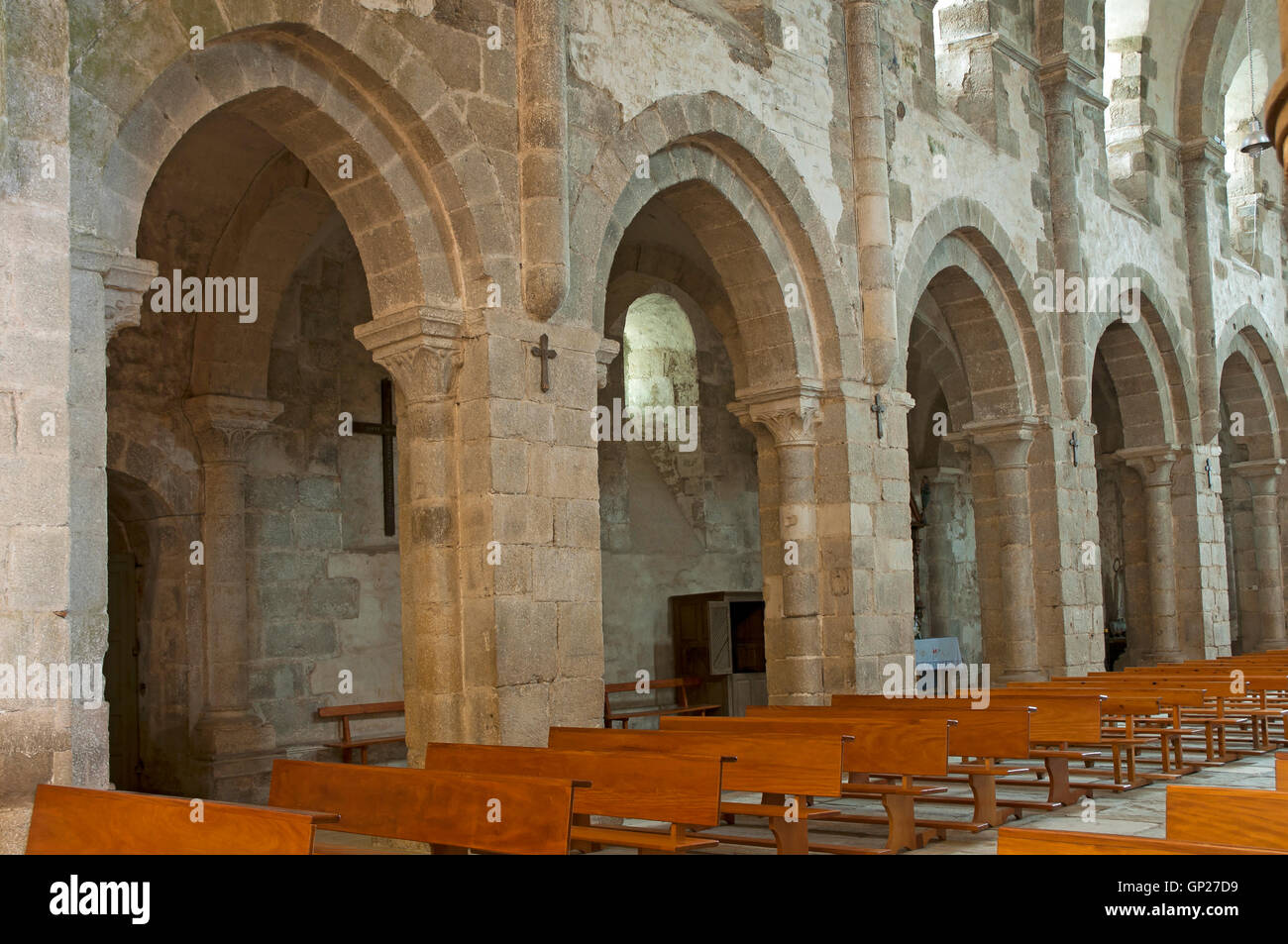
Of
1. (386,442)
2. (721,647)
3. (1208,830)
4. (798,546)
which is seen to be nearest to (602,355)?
(798,546)

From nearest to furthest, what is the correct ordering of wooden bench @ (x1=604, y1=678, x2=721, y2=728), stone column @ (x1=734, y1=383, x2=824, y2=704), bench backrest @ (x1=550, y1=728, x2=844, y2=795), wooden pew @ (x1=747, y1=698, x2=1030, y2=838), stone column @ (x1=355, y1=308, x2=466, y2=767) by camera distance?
bench backrest @ (x1=550, y1=728, x2=844, y2=795) < wooden pew @ (x1=747, y1=698, x2=1030, y2=838) < stone column @ (x1=355, y1=308, x2=466, y2=767) < stone column @ (x1=734, y1=383, x2=824, y2=704) < wooden bench @ (x1=604, y1=678, x2=721, y2=728)

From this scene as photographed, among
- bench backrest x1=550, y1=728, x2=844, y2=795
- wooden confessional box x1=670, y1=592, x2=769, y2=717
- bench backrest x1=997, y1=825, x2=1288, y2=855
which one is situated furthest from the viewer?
wooden confessional box x1=670, y1=592, x2=769, y2=717

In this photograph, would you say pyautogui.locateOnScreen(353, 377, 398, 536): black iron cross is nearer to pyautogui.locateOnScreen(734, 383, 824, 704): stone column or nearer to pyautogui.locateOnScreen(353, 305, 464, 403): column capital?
pyautogui.locateOnScreen(734, 383, 824, 704): stone column

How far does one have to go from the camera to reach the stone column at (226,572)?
9422 millimetres

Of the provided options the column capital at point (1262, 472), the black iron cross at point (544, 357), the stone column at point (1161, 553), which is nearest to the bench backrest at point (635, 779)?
the black iron cross at point (544, 357)

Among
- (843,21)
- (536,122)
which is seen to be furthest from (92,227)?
(843,21)

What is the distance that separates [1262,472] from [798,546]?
11471 mm

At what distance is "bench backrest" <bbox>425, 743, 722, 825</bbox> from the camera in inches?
178

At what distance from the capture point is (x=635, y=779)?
15.6 feet

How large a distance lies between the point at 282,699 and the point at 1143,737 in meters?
6.14

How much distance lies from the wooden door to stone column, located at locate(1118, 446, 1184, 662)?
37.4ft

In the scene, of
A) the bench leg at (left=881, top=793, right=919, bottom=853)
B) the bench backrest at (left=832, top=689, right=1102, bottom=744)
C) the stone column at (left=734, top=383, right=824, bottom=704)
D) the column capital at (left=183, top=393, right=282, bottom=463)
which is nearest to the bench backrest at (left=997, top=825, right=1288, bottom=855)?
the bench leg at (left=881, top=793, right=919, bottom=853)

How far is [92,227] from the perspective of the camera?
5453mm

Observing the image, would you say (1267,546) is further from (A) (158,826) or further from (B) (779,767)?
(A) (158,826)
